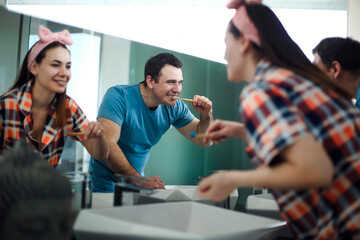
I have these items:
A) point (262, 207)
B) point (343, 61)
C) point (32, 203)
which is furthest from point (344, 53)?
point (32, 203)

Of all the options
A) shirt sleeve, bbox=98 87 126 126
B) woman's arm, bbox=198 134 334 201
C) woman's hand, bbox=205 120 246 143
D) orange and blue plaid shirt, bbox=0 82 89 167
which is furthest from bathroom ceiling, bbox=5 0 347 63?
woman's arm, bbox=198 134 334 201

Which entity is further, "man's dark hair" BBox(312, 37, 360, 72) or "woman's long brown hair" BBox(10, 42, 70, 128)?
"man's dark hair" BBox(312, 37, 360, 72)

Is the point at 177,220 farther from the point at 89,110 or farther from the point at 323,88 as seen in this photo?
the point at 89,110

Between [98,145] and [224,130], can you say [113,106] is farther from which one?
[224,130]

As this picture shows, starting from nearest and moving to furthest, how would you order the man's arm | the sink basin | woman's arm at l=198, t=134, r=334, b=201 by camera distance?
woman's arm at l=198, t=134, r=334, b=201 → the sink basin → the man's arm

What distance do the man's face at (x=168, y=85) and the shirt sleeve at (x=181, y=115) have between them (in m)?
0.07

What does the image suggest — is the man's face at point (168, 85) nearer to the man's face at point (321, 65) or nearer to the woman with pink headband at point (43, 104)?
the woman with pink headband at point (43, 104)

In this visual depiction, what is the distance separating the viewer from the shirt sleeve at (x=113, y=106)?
1486 millimetres

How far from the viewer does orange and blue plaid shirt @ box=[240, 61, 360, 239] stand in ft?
1.94

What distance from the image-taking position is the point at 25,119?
3.50 ft

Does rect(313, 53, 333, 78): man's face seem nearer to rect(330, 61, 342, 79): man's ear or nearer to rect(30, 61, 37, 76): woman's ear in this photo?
rect(330, 61, 342, 79): man's ear

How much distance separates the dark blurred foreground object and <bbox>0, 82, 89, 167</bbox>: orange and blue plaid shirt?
0.42 meters

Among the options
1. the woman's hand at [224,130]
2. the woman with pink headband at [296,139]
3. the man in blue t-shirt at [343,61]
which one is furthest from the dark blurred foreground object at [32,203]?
the man in blue t-shirt at [343,61]

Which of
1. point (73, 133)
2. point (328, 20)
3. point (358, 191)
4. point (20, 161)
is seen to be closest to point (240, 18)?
point (358, 191)
